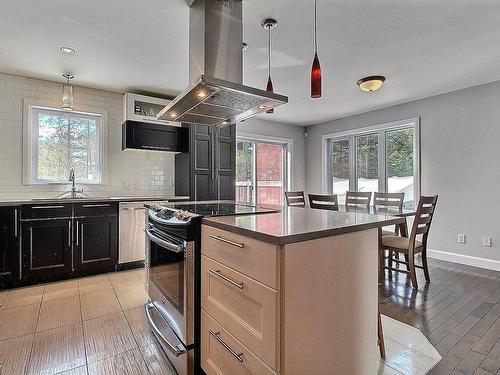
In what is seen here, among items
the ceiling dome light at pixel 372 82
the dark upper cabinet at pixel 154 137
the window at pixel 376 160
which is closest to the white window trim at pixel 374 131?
the window at pixel 376 160

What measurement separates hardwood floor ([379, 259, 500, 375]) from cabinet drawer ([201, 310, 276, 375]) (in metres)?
1.22

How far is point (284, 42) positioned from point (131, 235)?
2904 millimetres

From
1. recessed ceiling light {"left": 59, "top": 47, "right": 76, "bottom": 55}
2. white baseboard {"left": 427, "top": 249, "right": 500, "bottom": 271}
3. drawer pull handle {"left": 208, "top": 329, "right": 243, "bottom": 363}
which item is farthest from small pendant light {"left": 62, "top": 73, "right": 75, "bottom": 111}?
white baseboard {"left": 427, "top": 249, "right": 500, "bottom": 271}

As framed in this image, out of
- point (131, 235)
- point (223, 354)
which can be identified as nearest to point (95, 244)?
point (131, 235)

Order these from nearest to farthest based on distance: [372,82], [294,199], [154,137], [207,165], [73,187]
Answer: [372,82], [73,187], [154,137], [294,199], [207,165]

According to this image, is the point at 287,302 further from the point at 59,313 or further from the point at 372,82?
the point at 372,82

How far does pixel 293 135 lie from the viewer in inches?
248

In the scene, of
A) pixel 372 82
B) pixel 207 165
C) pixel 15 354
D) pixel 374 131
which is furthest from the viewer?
pixel 374 131

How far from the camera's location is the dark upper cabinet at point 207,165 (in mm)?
4129

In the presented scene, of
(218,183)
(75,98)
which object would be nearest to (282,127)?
(218,183)

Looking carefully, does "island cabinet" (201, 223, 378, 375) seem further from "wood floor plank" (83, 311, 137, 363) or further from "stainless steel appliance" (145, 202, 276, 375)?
"wood floor plank" (83, 311, 137, 363)

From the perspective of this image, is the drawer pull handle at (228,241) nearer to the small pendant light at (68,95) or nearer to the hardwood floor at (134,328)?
the hardwood floor at (134,328)

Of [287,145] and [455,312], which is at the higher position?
[287,145]

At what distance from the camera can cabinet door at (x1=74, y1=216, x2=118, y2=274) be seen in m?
3.31
